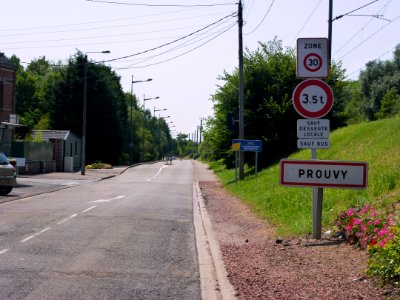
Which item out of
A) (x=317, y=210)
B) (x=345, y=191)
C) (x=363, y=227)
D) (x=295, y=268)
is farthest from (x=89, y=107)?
(x=295, y=268)

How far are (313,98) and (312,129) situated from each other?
0.51m

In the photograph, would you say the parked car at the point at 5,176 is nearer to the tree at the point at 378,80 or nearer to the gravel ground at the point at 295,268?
the gravel ground at the point at 295,268

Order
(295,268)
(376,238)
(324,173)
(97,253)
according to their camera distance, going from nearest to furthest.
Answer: (376,238)
(295,268)
(97,253)
(324,173)

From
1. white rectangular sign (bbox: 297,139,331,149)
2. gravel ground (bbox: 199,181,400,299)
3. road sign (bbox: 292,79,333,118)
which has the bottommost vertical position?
gravel ground (bbox: 199,181,400,299)

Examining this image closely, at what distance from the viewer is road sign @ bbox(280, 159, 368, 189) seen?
370 inches

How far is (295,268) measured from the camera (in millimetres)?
7852

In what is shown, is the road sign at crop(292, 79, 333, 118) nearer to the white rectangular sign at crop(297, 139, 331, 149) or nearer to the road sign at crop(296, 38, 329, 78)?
the road sign at crop(296, 38, 329, 78)

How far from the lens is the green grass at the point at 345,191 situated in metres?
11.3

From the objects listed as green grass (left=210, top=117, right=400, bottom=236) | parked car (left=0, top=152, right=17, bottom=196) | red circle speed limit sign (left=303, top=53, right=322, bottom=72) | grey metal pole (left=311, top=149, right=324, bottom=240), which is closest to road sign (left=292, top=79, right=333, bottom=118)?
red circle speed limit sign (left=303, top=53, right=322, bottom=72)

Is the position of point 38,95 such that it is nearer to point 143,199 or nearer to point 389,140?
point 143,199

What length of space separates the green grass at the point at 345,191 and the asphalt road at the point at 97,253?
210 centimetres

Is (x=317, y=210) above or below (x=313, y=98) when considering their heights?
below

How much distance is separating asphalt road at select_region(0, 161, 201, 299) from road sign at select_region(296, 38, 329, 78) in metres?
3.56

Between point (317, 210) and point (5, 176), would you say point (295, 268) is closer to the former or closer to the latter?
point (317, 210)
